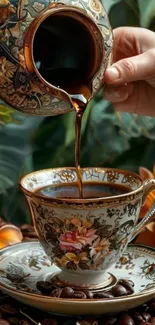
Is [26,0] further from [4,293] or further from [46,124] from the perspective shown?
[46,124]

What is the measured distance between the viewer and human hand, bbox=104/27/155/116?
0.78m

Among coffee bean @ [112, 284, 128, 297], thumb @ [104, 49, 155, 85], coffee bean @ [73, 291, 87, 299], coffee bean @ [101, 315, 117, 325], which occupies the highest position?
thumb @ [104, 49, 155, 85]

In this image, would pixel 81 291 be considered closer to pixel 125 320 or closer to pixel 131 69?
pixel 125 320

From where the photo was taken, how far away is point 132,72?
80 centimetres

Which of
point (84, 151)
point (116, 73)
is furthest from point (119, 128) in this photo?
point (116, 73)

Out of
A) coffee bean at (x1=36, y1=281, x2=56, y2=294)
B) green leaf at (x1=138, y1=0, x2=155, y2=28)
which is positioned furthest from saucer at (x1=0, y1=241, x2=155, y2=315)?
green leaf at (x1=138, y1=0, x2=155, y2=28)

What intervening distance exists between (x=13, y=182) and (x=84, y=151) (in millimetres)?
143

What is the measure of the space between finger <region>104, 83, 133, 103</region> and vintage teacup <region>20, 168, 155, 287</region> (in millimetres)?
204

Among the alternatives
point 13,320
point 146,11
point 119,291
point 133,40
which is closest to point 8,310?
point 13,320

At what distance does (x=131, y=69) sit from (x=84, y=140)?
341 mm

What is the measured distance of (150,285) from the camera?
71 centimetres

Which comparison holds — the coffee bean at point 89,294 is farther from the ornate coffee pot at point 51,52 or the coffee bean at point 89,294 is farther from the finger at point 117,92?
the finger at point 117,92

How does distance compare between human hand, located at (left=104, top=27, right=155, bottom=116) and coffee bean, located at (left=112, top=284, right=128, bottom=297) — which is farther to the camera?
human hand, located at (left=104, top=27, right=155, bottom=116)

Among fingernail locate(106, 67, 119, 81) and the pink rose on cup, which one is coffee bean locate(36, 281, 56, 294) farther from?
fingernail locate(106, 67, 119, 81)
